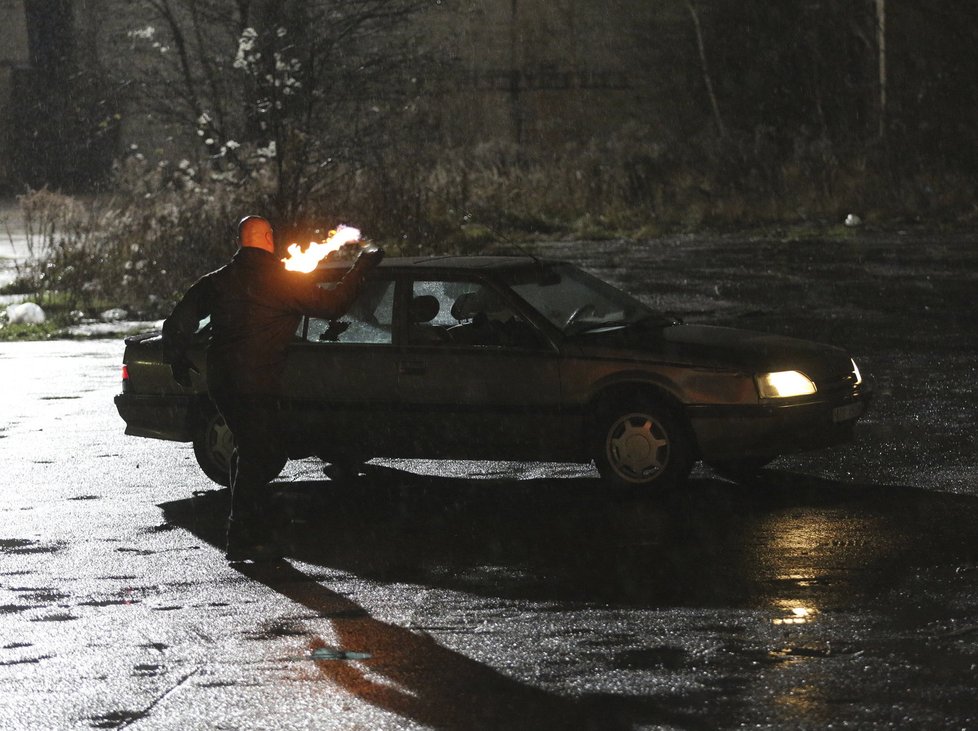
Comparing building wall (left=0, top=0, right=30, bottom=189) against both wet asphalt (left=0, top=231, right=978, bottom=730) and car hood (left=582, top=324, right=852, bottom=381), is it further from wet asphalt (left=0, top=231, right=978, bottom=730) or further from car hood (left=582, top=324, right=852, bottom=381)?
car hood (left=582, top=324, right=852, bottom=381)

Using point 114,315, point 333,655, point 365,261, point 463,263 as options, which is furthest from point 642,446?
point 114,315

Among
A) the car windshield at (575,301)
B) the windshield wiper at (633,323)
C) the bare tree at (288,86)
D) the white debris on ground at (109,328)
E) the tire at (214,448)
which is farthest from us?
the bare tree at (288,86)

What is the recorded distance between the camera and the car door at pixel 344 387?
10461 mm

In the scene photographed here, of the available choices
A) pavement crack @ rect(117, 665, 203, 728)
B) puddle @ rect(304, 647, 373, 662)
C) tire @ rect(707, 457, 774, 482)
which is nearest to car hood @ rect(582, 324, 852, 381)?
tire @ rect(707, 457, 774, 482)

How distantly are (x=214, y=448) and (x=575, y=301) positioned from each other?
7.67 ft

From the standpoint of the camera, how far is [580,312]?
35.2 ft

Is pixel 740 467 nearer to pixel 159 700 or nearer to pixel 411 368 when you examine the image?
pixel 411 368

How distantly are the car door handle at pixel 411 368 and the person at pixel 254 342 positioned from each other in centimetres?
140

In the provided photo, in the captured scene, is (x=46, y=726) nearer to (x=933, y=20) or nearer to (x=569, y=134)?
(x=933, y=20)

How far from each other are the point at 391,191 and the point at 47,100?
108ft

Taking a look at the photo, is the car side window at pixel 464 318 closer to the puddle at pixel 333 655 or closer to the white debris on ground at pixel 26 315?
the puddle at pixel 333 655

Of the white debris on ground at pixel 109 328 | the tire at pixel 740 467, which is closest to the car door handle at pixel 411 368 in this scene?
the tire at pixel 740 467

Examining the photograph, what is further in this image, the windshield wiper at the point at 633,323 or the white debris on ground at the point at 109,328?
the white debris on ground at the point at 109,328

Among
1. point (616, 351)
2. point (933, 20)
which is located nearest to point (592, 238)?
point (933, 20)
